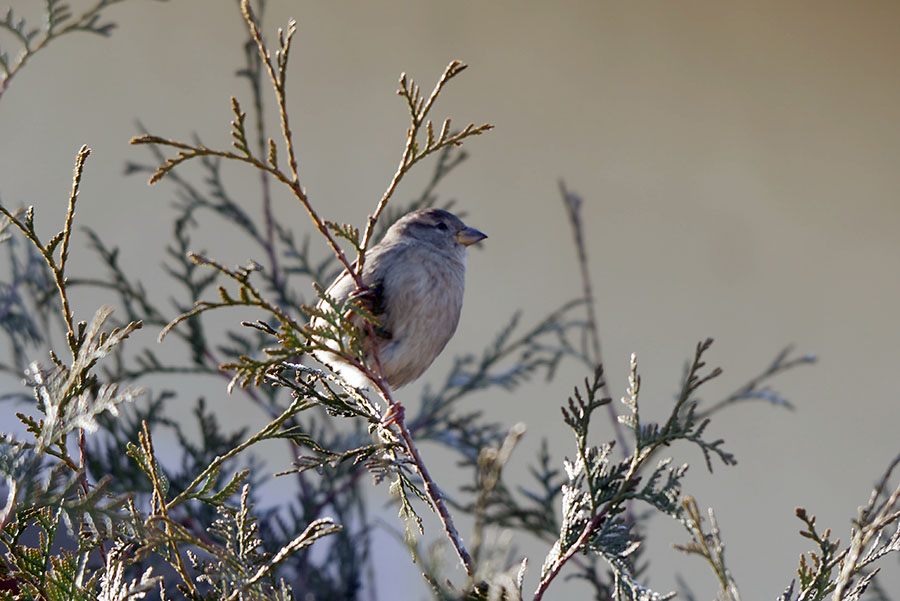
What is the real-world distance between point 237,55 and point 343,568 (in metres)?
3.41

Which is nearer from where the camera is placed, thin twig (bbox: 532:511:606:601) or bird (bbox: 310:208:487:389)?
thin twig (bbox: 532:511:606:601)

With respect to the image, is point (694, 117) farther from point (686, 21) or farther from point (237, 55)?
point (237, 55)

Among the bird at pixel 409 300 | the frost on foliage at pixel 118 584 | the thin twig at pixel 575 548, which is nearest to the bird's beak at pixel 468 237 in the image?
the bird at pixel 409 300

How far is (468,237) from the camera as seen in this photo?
2.72 meters

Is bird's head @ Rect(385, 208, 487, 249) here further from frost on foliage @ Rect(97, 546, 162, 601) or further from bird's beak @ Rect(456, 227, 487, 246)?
frost on foliage @ Rect(97, 546, 162, 601)

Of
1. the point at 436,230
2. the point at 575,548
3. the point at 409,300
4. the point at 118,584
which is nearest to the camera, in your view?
the point at 118,584

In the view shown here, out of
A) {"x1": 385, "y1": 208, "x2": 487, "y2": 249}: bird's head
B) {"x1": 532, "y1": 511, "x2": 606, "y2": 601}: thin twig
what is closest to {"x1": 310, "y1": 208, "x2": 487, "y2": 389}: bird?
{"x1": 385, "y1": 208, "x2": 487, "y2": 249}: bird's head

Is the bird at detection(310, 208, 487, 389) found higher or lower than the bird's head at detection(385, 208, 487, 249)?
lower

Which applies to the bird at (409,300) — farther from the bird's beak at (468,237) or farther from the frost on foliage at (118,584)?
the frost on foliage at (118,584)

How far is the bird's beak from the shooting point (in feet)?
8.86

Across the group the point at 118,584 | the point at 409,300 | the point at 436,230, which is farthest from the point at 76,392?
the point at 436,230

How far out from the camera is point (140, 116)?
5.21m

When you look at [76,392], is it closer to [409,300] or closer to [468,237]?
[409,300]

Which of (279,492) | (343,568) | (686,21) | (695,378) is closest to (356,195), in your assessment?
(279,492)
